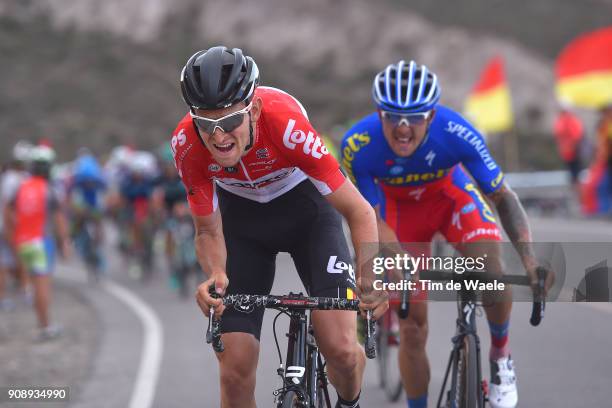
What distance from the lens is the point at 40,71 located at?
64.9m

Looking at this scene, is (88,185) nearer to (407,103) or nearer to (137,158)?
(137,158)

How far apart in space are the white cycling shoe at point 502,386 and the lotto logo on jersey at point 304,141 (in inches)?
80.1

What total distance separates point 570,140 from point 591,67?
191cm

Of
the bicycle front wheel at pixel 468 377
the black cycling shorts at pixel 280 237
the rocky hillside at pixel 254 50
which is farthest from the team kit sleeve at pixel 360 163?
the rocky hillside at pixel 254 50

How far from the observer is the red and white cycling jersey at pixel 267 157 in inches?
174

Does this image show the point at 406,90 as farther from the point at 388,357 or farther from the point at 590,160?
the point at 590,160

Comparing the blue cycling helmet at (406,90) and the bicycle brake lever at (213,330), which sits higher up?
the blue cycling helmet at (406,90)

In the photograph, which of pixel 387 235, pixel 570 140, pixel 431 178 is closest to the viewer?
pixel 387 235

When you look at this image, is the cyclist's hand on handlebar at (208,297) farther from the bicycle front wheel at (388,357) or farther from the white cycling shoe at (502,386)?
the bicycle front wheel at (388,357)

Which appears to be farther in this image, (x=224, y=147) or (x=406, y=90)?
(x=406, y=90)

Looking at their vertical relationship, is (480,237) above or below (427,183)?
below

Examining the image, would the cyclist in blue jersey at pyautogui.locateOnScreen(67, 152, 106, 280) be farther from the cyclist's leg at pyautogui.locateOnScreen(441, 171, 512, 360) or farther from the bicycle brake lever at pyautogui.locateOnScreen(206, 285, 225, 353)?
the bicycle brake lever at pyautogui.locateOnScreen(206, 285, 225, 353)

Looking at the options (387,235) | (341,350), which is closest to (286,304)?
(341,350)

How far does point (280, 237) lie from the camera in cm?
500
